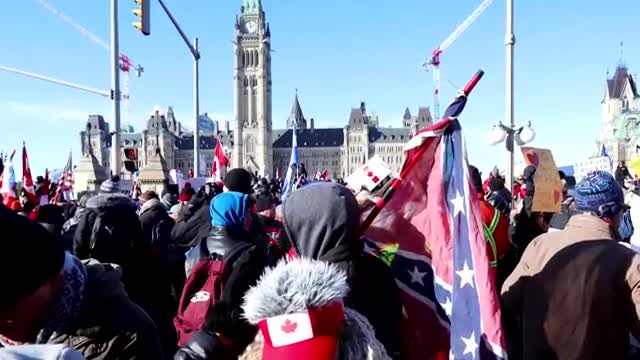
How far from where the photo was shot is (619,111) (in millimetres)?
92375

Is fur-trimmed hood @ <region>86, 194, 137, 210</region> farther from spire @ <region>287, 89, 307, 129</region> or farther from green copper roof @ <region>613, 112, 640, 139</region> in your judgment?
spire @ <region>287, 89, 307, 129</region>

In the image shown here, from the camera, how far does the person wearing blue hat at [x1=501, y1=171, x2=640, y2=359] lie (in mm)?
3174

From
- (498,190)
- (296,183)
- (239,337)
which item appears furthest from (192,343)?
(296,183)

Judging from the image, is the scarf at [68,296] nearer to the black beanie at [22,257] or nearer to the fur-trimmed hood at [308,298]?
the black beanie at [22,257]

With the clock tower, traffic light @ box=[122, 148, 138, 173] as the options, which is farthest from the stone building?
traffic light @ box=[122, 148, 138, 173]

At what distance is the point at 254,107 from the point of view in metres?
129

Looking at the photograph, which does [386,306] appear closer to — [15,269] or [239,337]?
[239,337]

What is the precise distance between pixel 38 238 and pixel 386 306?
73.8 inches

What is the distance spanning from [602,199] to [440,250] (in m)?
0.84

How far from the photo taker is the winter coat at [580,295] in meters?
3.17

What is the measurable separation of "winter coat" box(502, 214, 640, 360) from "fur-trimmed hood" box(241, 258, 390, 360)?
1.50 m

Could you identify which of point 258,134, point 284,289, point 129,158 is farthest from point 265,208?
point 258,134

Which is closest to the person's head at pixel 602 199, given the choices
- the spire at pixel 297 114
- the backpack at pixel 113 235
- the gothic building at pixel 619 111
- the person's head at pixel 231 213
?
the person's head at pixel 231 213

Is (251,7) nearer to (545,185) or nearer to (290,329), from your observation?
(545,185)
